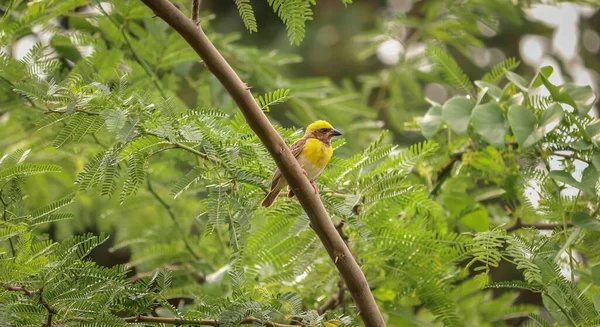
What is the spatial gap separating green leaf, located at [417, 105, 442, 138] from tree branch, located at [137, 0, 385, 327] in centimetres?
109

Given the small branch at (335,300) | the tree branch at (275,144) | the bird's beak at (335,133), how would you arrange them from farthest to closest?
the bird's beak at (335,133) < the small branch at (335,300) < the tree branch at (275,144)

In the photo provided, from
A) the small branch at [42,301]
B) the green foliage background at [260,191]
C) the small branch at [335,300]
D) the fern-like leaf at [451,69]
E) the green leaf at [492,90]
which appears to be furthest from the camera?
the fern-like leaf at [451,69]

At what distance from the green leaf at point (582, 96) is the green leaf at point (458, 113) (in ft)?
1.29

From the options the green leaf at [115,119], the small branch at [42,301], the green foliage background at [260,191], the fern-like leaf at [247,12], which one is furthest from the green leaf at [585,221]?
the small branch at [42,301]

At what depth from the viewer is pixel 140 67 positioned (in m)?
3.39

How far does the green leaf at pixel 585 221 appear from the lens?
7.49ft

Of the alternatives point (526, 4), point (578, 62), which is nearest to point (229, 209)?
point (526, 4)

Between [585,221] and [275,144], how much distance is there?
1255 millimetres

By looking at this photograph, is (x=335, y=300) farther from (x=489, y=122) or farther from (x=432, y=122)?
A: (x=489, y=122)

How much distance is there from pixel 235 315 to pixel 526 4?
11.3 feet

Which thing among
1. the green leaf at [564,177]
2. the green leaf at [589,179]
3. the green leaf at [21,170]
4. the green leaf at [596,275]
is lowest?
the green leaf at [596,275]

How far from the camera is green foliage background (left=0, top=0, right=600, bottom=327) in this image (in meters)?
2.02

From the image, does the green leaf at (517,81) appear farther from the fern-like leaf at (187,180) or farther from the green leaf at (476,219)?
the fern-like leaf at (187,180)

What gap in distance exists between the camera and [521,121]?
2494 millimetres
